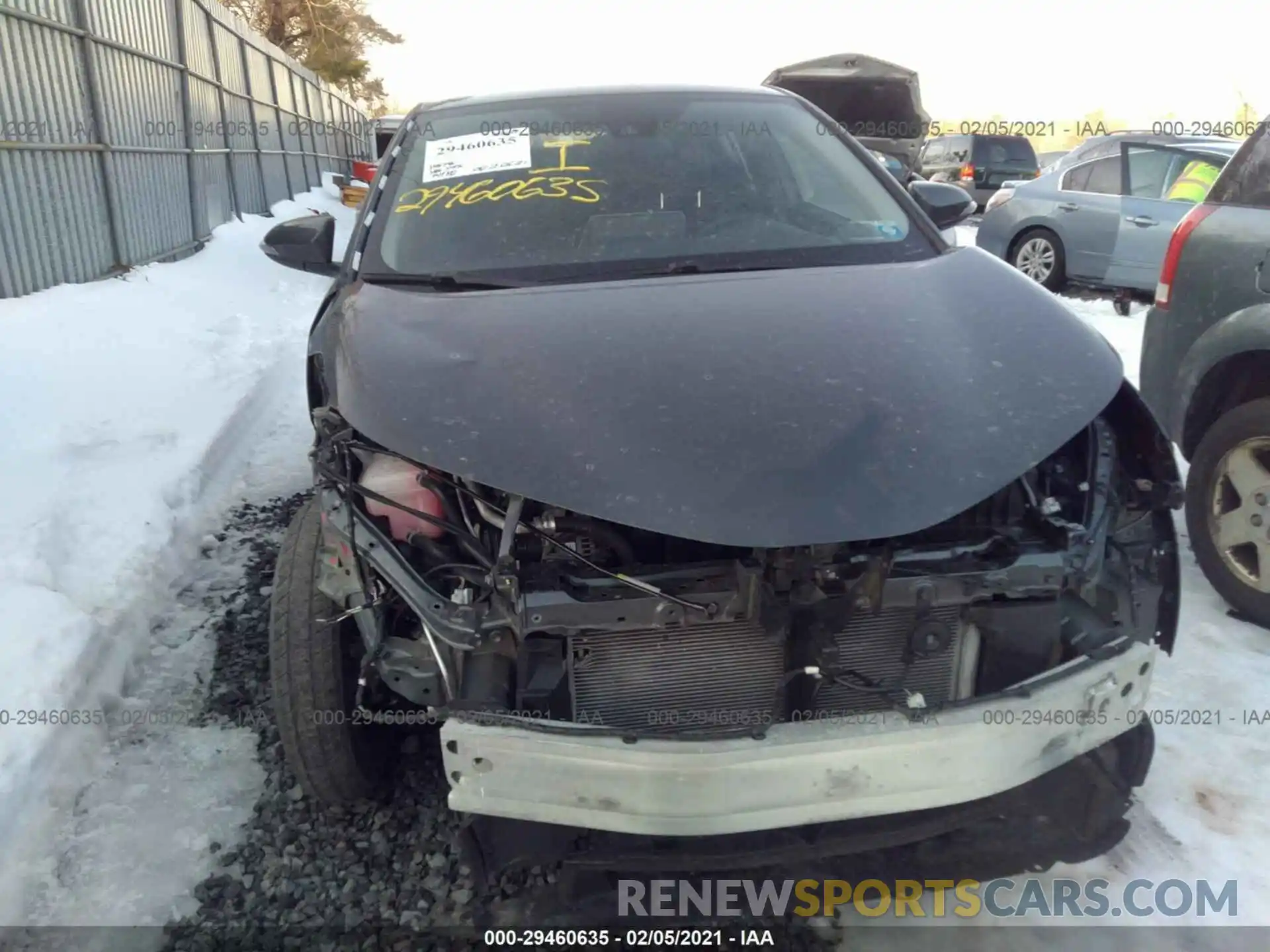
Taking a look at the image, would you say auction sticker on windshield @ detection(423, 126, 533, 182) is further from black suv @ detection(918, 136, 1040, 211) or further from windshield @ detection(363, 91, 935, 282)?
black suv @ detection(918, 136, 1040, 211)

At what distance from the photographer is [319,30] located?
1080 inches

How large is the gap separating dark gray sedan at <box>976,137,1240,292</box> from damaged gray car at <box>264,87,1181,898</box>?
7.01 m

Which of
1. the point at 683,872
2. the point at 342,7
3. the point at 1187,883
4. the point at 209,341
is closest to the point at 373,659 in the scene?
the point at 683,872

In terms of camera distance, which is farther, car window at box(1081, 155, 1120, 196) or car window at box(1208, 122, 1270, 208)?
car window at box(1081, 155, 1120, 196)

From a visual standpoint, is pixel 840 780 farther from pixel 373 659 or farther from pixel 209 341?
pixel 209 341

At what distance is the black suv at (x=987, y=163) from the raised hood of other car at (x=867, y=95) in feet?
12.5

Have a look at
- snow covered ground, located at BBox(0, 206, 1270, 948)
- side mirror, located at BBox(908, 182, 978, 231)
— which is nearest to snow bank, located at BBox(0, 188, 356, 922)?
snow covered ground, located at BBox(0, 206, 1270, 948)

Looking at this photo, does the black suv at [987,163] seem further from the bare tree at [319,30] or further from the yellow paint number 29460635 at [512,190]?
the bare tree at [319,30]

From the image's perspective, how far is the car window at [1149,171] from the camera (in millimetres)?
8766

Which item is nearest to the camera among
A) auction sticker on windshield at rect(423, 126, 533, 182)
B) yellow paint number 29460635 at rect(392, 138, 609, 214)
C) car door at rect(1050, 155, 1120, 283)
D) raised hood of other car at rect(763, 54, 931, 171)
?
yellow paint number 29460635 at rect(392, 138, 609, 214)

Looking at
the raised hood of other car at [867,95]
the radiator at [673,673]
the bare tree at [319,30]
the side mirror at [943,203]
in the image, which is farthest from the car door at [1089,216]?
the bare tree at [319,30]

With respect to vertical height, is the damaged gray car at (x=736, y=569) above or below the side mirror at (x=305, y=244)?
below

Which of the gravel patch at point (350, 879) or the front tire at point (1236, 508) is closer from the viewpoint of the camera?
the gravel patch at point (350, 879)

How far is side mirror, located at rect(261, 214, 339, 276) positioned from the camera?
10.4ft
